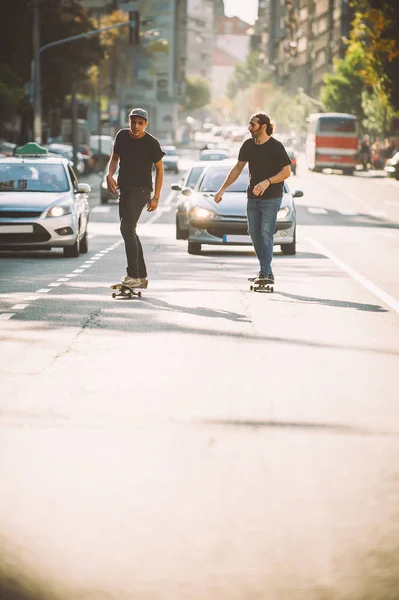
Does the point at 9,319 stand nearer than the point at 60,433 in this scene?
No

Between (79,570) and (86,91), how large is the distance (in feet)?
319

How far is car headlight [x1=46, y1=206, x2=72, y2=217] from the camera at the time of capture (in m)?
22.5

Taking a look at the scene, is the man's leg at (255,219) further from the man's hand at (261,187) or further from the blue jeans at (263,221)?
the man's hand at (261,187)

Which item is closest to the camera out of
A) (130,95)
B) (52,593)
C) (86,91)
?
(52,593)

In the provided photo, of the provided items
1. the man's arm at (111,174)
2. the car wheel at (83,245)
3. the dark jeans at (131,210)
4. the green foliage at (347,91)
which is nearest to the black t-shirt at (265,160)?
the dark jeans at (131,210)

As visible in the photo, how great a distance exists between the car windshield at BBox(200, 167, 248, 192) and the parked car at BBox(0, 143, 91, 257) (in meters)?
2.00

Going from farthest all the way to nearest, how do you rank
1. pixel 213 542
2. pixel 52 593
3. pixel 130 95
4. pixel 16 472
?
pixel 130 95 < pixel 16 472 < pixel 213 542 < pixel 52 593

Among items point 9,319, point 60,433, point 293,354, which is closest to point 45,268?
point 9,319

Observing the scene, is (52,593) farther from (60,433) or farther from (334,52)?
(334,52)

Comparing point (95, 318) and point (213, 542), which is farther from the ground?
point (213, 542)

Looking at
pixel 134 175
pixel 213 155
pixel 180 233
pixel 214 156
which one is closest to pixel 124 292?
pixel 134 175

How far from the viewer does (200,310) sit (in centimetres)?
1400

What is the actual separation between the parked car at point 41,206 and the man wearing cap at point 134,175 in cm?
707

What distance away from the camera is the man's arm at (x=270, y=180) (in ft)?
50.9
